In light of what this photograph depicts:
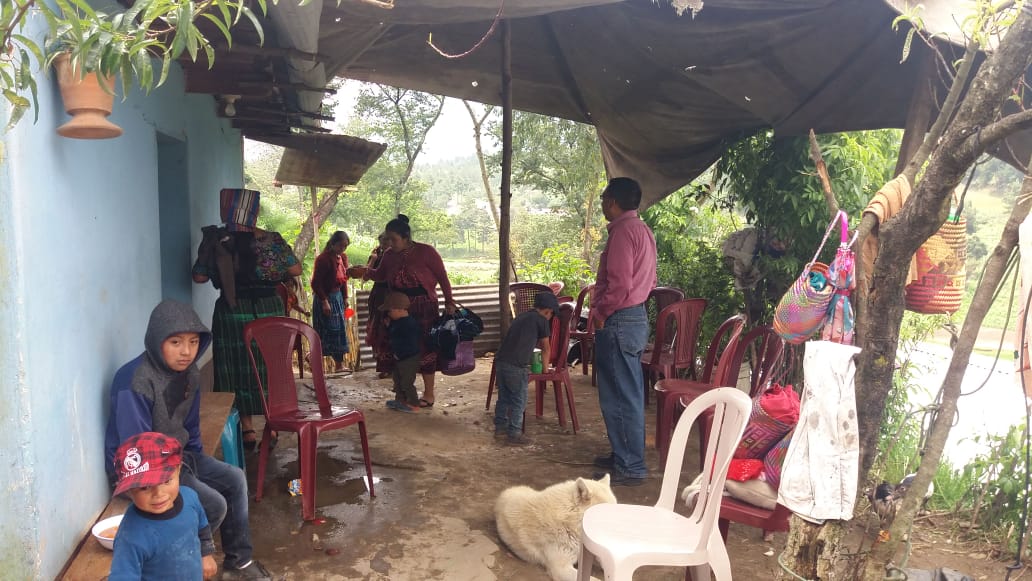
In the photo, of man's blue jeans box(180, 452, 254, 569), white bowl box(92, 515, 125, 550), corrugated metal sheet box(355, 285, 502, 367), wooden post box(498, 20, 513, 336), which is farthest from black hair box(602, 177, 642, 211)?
corrugated metal sheet box(355, 285, 502, 367)

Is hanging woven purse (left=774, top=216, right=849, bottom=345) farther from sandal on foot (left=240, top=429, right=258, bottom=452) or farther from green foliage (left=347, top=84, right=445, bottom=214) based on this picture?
green foliage (left=347, top=84, right=445, bottom=214)

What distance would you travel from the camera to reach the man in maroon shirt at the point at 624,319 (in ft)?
14.9

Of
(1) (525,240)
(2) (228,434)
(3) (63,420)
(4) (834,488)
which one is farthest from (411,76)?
(1) (525,240)

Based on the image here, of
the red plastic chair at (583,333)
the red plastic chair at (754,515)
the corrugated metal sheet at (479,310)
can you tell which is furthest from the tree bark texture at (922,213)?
the corrugated metal sheet at (479,310)

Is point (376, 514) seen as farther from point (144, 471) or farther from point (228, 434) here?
point (144, 471)

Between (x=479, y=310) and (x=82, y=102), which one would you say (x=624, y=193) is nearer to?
(x=82, y=102)

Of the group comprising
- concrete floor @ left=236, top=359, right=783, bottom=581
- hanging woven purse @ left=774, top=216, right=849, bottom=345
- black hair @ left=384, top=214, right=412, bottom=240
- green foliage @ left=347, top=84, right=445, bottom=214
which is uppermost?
green foliage @ left=347, top=84, right=445, bottom=214

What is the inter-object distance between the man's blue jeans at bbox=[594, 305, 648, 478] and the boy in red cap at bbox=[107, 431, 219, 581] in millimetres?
2903

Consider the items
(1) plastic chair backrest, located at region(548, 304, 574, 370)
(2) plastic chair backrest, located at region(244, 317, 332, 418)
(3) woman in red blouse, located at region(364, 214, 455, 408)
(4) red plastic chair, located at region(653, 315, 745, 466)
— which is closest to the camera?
(2) plastic chair backrest, located at region(244, 317, 332, 418)

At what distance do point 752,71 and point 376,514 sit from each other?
12.5 ft

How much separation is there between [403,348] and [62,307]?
3.71 metres

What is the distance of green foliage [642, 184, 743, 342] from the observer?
6719mm

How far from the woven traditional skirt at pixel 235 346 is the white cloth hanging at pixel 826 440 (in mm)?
3598

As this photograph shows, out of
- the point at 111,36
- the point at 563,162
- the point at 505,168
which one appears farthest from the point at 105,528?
the point at 563,162
